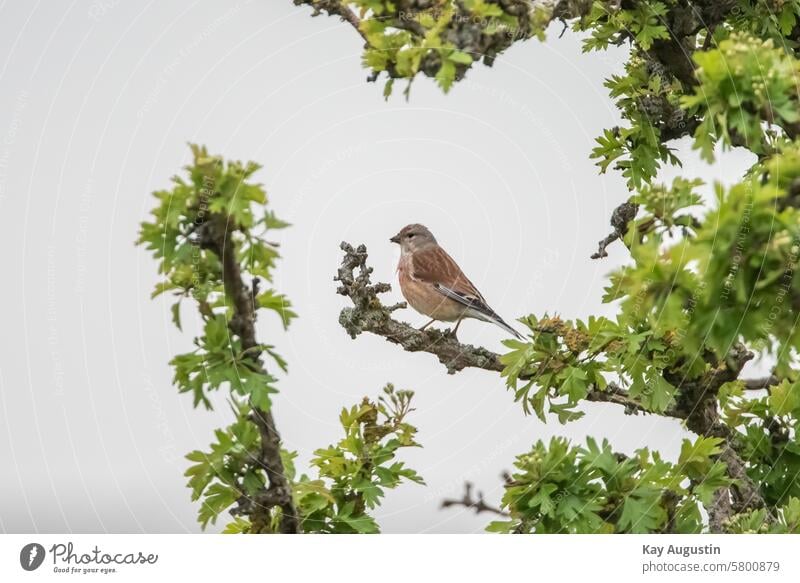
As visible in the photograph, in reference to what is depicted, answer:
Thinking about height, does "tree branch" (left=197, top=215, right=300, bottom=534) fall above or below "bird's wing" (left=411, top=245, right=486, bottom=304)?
below

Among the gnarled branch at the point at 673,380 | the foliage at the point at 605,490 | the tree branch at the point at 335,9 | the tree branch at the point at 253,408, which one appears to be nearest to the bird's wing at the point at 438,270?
the gnarled branch at the point at 673,380

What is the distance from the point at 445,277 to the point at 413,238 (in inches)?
11.6

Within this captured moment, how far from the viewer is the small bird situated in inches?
134

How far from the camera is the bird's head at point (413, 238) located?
3197 millimetres

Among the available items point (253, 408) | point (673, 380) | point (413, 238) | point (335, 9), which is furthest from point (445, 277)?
point (253, 408)

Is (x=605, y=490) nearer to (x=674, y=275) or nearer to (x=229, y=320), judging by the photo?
(x=674, y=275)

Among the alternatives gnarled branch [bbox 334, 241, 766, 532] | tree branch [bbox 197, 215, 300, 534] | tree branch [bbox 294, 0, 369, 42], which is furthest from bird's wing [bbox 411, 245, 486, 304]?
tree branch [bbox 197, 215, 300, 534]

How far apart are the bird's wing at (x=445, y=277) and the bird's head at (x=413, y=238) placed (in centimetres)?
4

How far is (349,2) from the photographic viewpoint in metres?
2.82

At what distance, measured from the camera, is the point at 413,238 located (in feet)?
11.4

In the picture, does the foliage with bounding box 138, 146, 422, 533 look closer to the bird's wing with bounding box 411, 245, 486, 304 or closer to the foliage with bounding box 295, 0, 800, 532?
the foliage with bounding box 295, 0, 800, 532

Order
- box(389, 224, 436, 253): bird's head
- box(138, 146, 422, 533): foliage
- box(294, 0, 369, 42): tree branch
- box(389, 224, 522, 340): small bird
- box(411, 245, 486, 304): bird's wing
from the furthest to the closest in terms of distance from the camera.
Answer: box(411, 245, 486, 304): bird's wing, box(389, 224, 522, 340): small bird, box(389, 224, 436, 253): bird's head, box(294, 0, 369, 42): tree branch, box(138, 146, 422, 533): foliage

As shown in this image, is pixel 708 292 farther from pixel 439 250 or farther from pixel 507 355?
pixel 439 250
